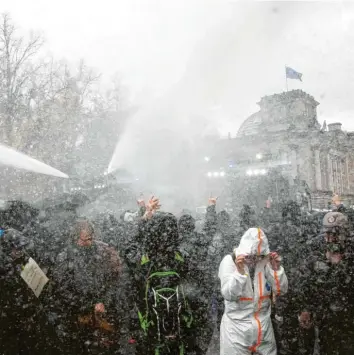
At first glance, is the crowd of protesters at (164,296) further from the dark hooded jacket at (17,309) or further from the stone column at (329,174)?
the stone column at (329,174)

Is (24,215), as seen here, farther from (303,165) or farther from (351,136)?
(351,136)

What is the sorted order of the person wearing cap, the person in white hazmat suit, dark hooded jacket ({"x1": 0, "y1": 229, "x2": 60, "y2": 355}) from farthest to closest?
the person wearing cap, the person in white hazmat suit, dark hooded jacket ({"x1": 0, "y1": 229, "x2": 60, "y2": 355})

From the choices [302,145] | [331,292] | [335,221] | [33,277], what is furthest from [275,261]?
[302,145]

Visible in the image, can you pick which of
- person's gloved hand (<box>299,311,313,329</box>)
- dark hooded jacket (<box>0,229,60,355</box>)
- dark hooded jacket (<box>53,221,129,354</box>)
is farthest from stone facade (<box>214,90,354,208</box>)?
dark hooded jacket (<box>0,229,60,355</box>)

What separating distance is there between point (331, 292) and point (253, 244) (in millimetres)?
1202

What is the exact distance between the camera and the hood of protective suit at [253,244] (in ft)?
10.8

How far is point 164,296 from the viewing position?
3582mm

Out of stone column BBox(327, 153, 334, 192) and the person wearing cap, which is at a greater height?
stone column BBox(327, 153, 334, 192)

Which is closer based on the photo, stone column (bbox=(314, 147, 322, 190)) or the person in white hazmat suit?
the person in white hazmat suit

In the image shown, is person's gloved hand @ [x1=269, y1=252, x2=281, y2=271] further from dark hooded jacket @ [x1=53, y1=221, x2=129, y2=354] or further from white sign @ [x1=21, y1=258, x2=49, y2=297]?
white sign @ [x1=21, y1=258, x2=49, y2=297]

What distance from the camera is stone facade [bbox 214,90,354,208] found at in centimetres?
3825

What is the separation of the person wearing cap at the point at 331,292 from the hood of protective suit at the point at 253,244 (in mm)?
1014

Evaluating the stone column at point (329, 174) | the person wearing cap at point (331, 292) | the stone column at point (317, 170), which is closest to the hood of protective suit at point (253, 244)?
the person wearing cap at point (331, 292)

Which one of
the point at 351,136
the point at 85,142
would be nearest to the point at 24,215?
the point at 85,142
